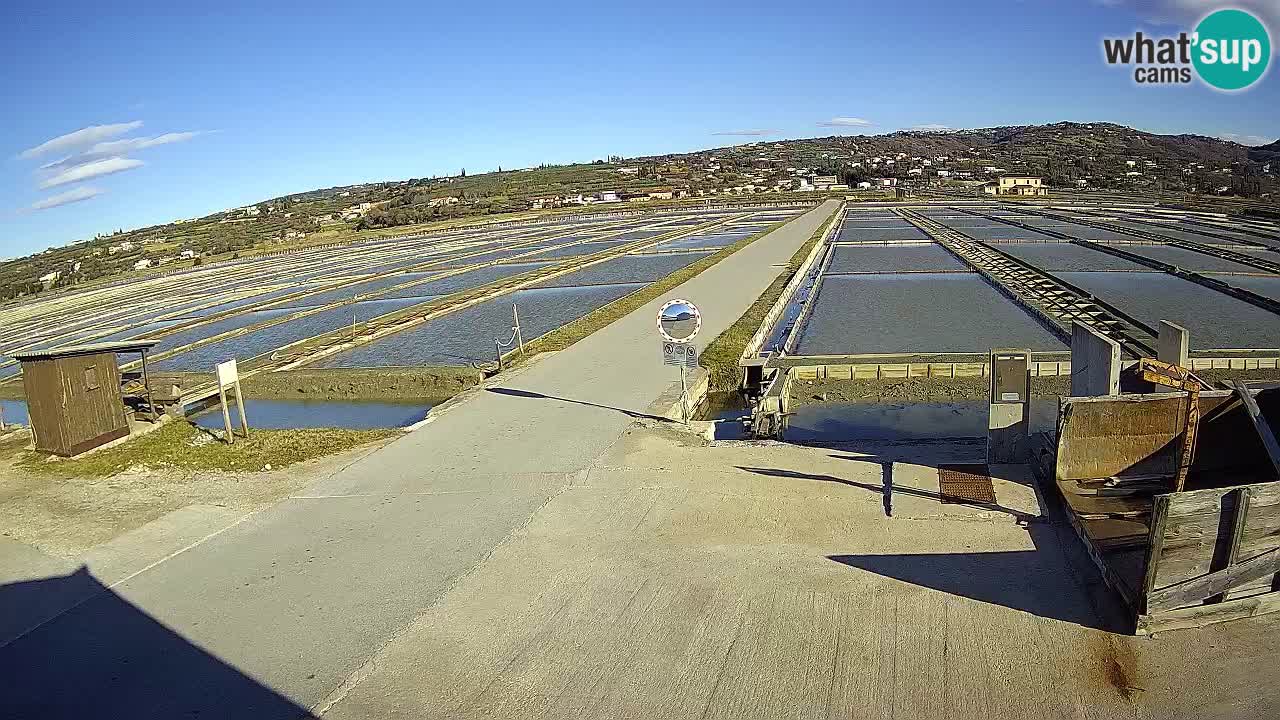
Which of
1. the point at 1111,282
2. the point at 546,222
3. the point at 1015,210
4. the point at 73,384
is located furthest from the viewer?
the point at 546,222

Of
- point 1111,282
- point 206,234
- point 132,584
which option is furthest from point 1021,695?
point 206,234

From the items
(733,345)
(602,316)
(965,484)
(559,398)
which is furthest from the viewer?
(602,316)

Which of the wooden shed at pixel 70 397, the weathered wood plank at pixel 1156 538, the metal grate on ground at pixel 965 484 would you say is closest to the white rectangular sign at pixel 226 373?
the wooden shed at pixel 70 397

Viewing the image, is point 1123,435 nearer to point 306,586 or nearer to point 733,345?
point 306,586

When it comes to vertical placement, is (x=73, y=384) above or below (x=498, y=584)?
above

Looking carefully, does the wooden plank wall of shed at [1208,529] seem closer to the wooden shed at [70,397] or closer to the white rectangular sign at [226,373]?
the white rectangular sign at [226,373]

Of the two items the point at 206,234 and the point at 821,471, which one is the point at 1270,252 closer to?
the point at 821,471

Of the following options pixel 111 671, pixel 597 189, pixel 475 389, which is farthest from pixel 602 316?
pixel 597 189
